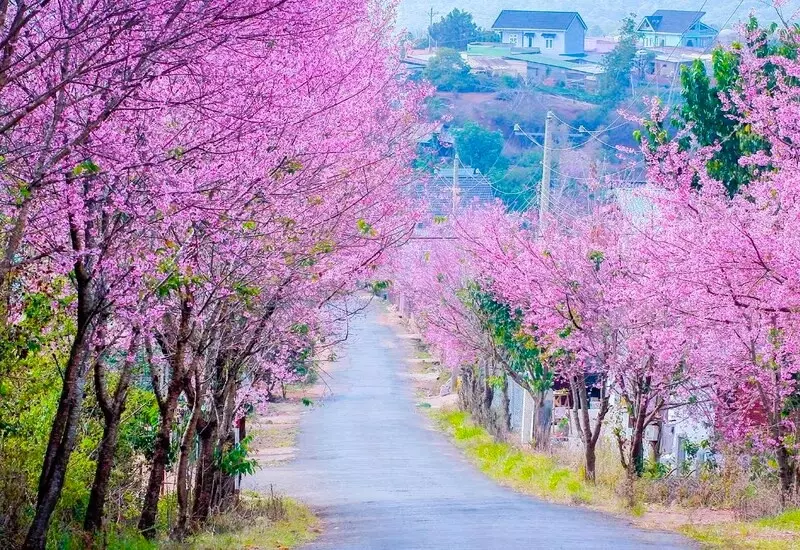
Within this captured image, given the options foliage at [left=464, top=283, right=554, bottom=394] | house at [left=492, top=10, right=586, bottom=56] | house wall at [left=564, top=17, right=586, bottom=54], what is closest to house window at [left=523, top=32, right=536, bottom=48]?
house at [left=492, top=10, right=586, bottom=56]

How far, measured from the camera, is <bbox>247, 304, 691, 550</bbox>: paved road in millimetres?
13977

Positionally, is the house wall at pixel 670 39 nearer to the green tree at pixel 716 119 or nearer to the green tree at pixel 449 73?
the green tree at pixel 449 73

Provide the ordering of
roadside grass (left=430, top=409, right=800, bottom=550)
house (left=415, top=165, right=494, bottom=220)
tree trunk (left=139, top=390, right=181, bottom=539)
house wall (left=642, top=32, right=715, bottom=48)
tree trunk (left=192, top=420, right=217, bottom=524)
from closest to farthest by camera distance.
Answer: tree trunk (left=139, top=390, right=181, bottom=539) → roadside grass (left=430, top=409, right=800, bottom=550) → tree trunk (left=192, top=420, right=217, bottom=524) → house (left=415, top=165, right=494, bottom=220) → house wall (left=642, top=32, right=715, bottom=48)

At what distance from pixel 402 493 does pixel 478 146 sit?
3592 cm

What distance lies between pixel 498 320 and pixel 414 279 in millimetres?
12805

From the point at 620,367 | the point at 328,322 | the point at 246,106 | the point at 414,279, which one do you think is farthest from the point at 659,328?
the point at 414,279

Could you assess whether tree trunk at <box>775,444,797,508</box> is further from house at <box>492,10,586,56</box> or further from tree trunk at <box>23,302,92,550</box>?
house at <box>492,10,586,56</box>

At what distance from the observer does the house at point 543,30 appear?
296 ft

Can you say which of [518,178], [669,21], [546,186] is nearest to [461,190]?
[546,186]

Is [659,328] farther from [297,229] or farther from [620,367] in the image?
[297,229]

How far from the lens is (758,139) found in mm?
18344

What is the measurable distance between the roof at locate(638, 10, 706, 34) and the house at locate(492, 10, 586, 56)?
768 centimetres

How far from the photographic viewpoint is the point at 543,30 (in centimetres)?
9081

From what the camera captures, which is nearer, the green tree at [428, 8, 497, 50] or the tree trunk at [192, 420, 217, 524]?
the tree trunk at [192, 420, 217, 524]
